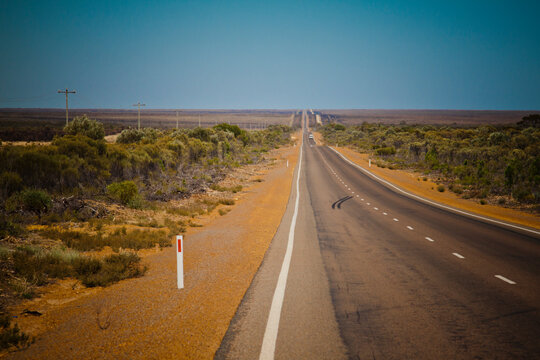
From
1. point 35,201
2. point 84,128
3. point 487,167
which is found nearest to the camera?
point 35,201

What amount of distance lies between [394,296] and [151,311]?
Result: 4.16 m

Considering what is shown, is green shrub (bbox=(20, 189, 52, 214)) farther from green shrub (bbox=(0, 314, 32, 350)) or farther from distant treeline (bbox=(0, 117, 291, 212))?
green shrub (bbox=(0, 314, 32, 350))

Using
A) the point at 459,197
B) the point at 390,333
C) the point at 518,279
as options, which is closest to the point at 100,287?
the point at 390,333

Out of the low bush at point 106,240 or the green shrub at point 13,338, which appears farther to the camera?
the low bush at point 106,240

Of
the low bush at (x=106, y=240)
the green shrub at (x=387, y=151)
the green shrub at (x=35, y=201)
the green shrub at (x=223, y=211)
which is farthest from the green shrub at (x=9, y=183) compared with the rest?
the green shrub at (x=387, y=151)

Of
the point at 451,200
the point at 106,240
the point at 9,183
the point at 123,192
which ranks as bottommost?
→ the point at 451,200

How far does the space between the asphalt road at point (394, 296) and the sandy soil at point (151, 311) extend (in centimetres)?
41

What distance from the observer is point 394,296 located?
5.52m

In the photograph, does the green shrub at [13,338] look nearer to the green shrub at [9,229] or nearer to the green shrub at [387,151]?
the green shrub at [9,229]

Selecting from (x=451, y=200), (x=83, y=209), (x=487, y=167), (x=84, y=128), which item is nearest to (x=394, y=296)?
(x=83, y=209)

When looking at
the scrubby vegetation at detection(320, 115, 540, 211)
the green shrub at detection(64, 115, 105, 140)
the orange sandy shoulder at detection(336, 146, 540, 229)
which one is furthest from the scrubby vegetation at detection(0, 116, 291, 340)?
the scrubby vegetation at detection(320, 115, 540, 211)

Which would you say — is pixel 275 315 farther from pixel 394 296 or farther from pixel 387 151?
pixel 387 151

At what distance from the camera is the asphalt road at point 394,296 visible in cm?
398

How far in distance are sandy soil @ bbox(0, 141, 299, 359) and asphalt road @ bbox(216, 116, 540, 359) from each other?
406 mm
